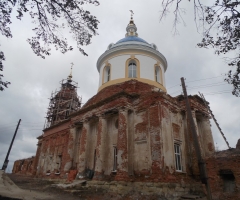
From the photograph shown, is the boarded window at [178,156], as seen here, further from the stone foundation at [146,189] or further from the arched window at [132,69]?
the arched window at [132,69]

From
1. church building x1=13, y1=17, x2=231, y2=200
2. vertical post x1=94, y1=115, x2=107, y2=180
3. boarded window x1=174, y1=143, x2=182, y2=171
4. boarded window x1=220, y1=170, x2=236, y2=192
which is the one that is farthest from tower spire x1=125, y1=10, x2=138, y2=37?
boarded window x1=220, y1=170, x2=236, y2=192

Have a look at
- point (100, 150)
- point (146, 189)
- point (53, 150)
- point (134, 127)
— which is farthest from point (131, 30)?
point (146, 189)

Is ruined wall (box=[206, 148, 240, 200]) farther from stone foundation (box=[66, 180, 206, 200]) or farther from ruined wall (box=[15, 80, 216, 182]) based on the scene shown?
ruined wall (box=[15, 80, 216, 182])

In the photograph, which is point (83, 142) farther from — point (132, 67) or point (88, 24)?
point (88, 24)

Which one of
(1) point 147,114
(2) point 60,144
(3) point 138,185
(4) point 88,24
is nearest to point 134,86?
(1) point 147,114

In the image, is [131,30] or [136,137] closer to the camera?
[136,137]

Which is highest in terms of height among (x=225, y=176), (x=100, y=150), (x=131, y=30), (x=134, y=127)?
(x=131, y=30)

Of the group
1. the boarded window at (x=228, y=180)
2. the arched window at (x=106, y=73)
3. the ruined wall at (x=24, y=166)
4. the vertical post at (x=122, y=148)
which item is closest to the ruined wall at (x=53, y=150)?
the arched window at (x=106, y=73)

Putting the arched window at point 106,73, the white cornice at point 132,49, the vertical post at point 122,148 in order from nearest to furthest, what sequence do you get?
the vertical post at point 122,148 < the white cornice at point 132,49 < the arched window at point 106,73

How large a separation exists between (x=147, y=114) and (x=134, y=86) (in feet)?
11.0

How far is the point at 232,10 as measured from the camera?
15.4 ft

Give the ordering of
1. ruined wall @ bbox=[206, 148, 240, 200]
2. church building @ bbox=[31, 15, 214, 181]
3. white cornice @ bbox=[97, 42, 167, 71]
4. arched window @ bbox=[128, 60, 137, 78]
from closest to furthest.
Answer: ruined wall @ bbox=[206, 148, 240, 200] < church building @ bbox=[31, 15, 214, 181] < arched window @ bbox=[128, 60, 137, 78] < white cornice @ bbox=[97, 42, 167, 71]

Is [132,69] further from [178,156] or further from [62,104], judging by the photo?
[62,104]

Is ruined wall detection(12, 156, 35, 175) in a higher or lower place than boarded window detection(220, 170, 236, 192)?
higher
